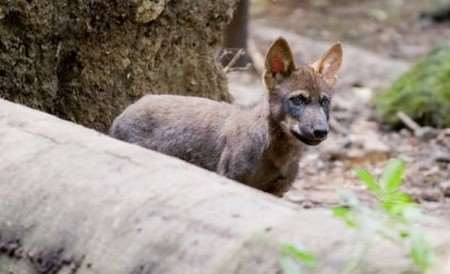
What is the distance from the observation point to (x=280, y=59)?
253 inches

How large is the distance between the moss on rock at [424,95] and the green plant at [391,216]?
8026mm

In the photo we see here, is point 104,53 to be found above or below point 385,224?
below

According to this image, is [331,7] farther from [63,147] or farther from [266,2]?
[63,147]

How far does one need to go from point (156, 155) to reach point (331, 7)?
16436 mm

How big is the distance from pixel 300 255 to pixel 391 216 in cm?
31

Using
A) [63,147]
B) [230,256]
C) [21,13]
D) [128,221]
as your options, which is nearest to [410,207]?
[230,256]

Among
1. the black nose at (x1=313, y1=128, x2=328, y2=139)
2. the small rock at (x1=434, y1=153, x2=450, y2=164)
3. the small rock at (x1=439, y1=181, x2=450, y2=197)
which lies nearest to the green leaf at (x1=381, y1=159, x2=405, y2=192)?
the black nose at (x1=313, y1=128, x2=328, y2=139)

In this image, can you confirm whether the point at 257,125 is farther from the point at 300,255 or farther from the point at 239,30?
the point at 239,30

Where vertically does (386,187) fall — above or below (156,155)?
above

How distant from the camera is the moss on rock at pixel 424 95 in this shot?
11.4 metres

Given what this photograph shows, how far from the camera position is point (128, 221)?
405 centimetres

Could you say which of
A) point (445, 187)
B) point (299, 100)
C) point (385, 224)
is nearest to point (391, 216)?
point (385, 224)

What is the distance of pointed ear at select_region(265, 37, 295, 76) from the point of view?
250 inches

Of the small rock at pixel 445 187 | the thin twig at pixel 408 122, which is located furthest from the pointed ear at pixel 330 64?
the thin twig at pixel 408 122
